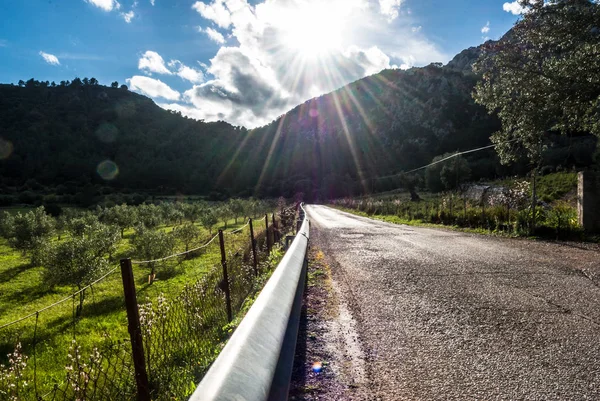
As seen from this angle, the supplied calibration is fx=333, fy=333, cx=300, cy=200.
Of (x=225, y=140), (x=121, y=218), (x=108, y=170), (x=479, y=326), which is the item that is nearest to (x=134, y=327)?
(x=479, y=326)

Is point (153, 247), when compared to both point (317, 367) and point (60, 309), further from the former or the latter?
point (317, 367)

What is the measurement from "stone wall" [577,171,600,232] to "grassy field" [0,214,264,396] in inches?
532

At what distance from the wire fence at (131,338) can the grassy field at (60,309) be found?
5 cm

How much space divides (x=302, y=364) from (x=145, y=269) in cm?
2391

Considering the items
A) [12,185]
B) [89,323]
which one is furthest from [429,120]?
[12,185]

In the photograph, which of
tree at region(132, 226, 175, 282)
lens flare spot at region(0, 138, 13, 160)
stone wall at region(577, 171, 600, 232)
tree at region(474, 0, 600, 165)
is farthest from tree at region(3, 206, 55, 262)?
lens flare spot at region(0, 138, 13, 160)

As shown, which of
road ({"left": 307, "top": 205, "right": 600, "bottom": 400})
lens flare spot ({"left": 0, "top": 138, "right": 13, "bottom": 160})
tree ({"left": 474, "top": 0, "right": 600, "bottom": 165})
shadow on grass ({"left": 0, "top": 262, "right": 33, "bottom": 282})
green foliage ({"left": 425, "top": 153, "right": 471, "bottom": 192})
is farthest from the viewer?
lens flare spot ({"left": 0, "top": 138, "right": 13, "bottom": 160})

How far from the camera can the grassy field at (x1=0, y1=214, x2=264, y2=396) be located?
10703 millimetres

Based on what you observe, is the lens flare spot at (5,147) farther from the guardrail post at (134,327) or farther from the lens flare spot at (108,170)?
the guardrail post at (134,327)

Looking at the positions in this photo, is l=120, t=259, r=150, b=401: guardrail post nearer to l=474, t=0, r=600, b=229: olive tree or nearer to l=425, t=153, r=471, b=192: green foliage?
l=474, t=0, r=600, b=229: olive tree

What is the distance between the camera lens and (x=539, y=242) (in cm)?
985

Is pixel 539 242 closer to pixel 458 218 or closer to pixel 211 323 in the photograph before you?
pixel 458 218

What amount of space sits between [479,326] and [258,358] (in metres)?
2.87

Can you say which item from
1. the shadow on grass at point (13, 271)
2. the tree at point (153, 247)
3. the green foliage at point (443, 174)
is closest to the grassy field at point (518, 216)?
the tree at point (153, 247)
